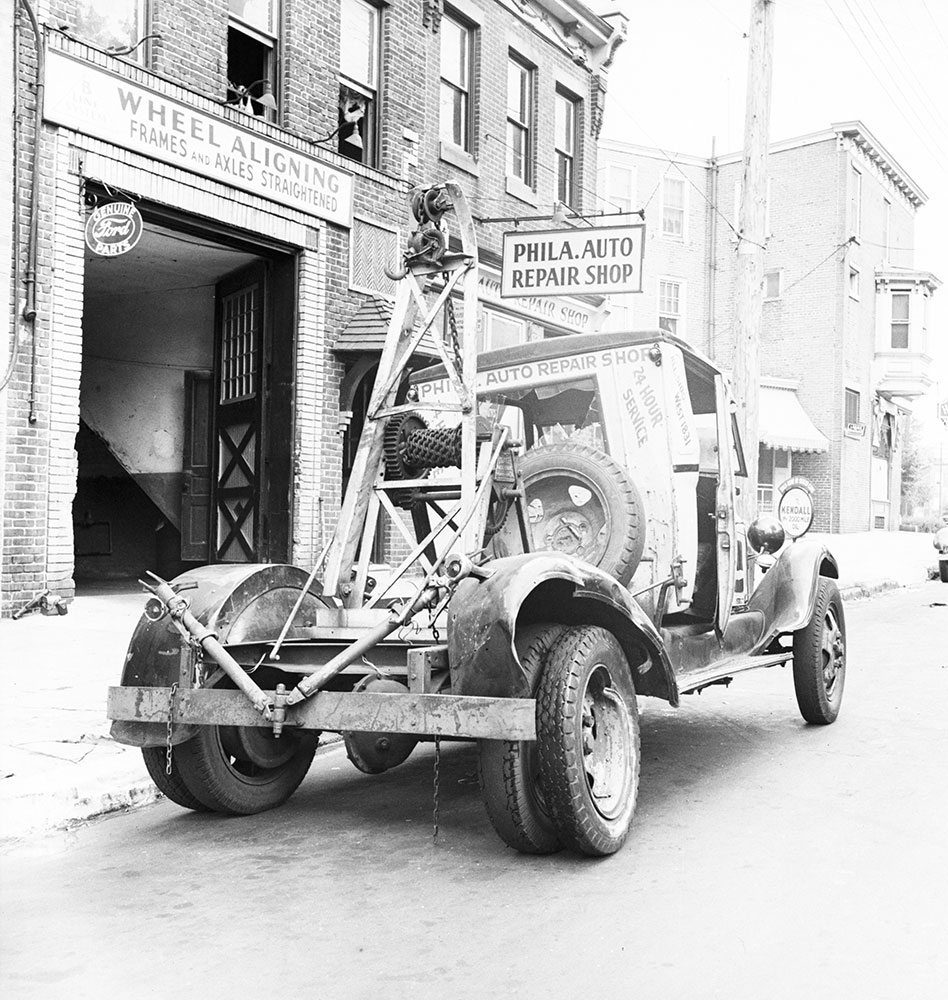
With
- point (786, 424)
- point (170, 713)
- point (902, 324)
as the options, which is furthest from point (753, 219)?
point (902, 324)

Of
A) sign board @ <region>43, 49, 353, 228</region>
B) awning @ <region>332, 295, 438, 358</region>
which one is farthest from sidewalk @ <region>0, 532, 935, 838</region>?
sign board @ <region>43, 49, 353, 228</region>

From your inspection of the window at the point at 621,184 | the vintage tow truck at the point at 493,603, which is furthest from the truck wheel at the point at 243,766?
the window at the point at 621,184

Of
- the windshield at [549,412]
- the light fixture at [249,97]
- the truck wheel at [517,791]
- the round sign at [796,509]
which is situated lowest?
the truck wheel at [517,791]

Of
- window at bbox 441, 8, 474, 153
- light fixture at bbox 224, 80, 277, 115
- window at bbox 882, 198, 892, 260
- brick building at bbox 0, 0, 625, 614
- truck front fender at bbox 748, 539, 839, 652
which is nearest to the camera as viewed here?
truck front fender at bbox 748, 539, 839, 652

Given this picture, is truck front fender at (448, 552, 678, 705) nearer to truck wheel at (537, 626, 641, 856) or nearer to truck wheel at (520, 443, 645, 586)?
truck wheel at (537, 626, 641, 856)

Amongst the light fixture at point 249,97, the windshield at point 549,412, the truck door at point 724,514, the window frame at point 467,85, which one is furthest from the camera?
the window frame at point 467,85

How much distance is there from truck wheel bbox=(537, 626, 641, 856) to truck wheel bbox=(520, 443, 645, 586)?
2.40 ft

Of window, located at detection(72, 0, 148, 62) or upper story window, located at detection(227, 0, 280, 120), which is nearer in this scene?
window, located at detection(72, 0, 148, 62)

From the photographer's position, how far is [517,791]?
415 cm

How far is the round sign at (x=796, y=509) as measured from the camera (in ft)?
45.3

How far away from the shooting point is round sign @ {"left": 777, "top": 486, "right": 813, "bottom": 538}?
13.8 metres

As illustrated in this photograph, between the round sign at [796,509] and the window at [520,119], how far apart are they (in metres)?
6.42

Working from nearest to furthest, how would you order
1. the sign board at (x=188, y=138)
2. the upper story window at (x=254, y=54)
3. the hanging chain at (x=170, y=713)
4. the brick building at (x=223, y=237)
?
the hanging chain at (x=170, y=713)
the brick building at (x=223, y=237)
the sign board at (x=188, y=138)
the upper story window at (x=254, y=54)

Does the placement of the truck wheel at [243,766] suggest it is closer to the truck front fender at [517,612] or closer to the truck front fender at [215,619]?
the truck front fender at [215,619]
